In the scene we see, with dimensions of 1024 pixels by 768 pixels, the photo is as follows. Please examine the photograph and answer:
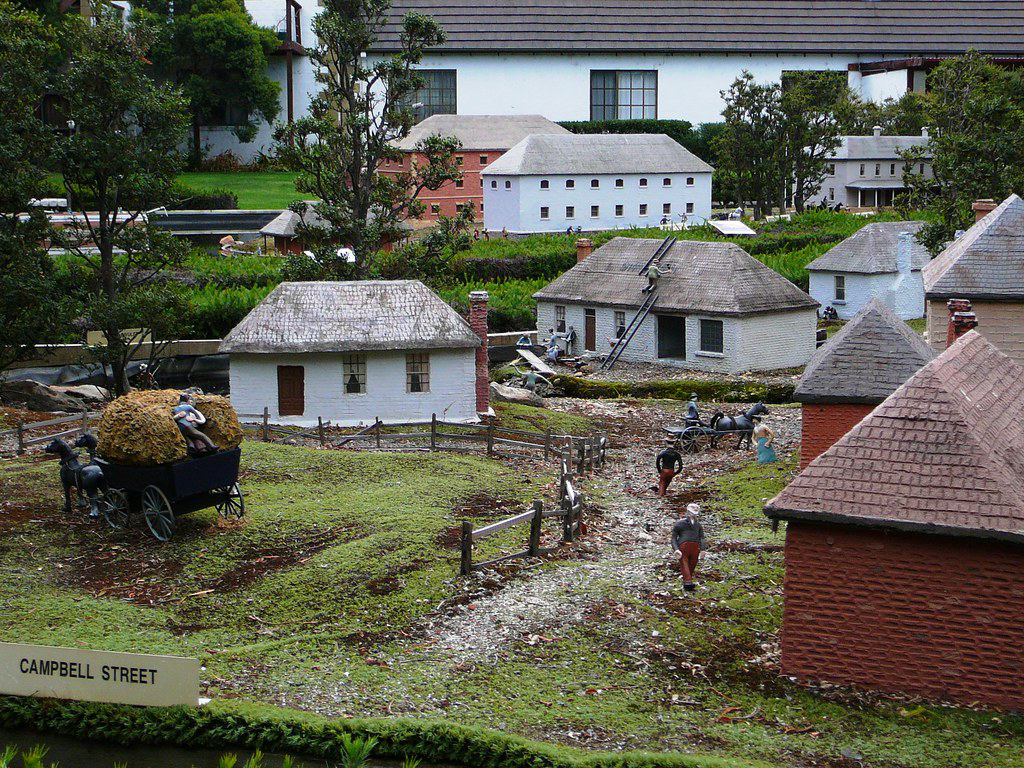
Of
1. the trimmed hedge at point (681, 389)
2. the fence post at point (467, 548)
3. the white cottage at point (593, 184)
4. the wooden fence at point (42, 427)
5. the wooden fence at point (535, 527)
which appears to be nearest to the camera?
the fence post at point (467, 548)

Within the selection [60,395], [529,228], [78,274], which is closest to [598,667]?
[78,274]

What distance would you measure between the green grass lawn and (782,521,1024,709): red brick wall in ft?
222

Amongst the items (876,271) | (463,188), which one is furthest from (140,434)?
(463,188)

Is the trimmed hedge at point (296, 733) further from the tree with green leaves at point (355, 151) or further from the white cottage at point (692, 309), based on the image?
the white cottage at point (692, 309)

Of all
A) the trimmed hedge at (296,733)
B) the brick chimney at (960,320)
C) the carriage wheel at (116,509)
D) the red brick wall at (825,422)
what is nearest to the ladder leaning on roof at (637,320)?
the brick chimney at (960,320)

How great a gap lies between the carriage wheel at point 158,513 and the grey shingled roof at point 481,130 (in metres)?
65.6

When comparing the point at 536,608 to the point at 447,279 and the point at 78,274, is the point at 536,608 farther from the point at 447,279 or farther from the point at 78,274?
the point at 447,279

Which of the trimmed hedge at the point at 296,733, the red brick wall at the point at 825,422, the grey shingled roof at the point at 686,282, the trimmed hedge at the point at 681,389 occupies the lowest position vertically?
the trimmed hedge at the point at 296,733

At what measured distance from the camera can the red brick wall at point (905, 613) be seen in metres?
15.4

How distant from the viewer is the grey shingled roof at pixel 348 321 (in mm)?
35500

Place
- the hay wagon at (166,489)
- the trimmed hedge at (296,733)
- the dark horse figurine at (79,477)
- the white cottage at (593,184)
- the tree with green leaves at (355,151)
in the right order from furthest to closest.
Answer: the white cottage at (593,184), the tree with green leaves at (355,151), the dark horse figurine at (79,477), the hay wagon at (166,489), the trimmed hedge at (296,733)

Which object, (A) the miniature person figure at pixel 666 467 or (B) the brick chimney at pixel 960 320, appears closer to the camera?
(B) the brick chimney at pixel 960 320

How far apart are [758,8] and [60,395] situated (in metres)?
98.0

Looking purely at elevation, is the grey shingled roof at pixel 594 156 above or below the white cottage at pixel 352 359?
above
